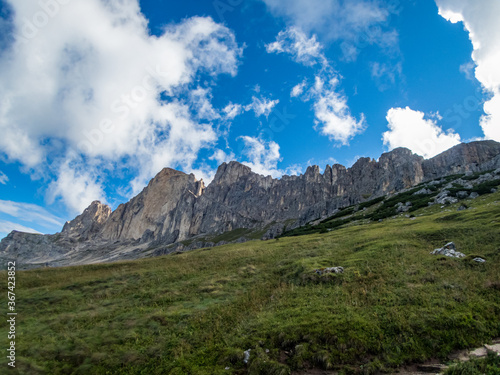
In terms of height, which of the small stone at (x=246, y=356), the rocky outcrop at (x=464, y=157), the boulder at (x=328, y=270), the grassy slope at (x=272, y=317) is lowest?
the small stone at (x=246, y=356)

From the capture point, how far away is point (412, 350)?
12.9 m

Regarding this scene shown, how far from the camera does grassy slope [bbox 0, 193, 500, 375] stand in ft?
43.9

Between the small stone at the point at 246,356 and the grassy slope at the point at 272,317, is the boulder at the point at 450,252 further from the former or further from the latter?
the small stone at the point at 246,356

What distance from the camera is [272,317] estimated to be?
684 inches

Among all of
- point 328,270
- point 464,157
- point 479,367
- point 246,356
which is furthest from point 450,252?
point 464,157

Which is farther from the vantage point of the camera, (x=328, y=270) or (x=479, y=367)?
(x=328, y=270)

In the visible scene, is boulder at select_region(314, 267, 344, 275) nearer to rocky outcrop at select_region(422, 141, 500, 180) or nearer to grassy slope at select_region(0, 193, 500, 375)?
grassy slope at select_region(0, 193, 500, 375)

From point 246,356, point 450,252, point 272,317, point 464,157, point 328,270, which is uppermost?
point 464,157

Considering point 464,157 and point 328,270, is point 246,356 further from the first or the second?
point 464,157

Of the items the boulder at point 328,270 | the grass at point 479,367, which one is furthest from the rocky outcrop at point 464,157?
the grass at point 479,367

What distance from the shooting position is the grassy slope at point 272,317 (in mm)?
13367

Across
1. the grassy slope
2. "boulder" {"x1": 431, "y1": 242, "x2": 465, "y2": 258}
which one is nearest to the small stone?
the grassy slope

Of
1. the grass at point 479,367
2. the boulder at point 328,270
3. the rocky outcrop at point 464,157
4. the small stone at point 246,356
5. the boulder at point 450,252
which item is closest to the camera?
the grass at point 479,367

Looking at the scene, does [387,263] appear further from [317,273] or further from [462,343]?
[462,343]
